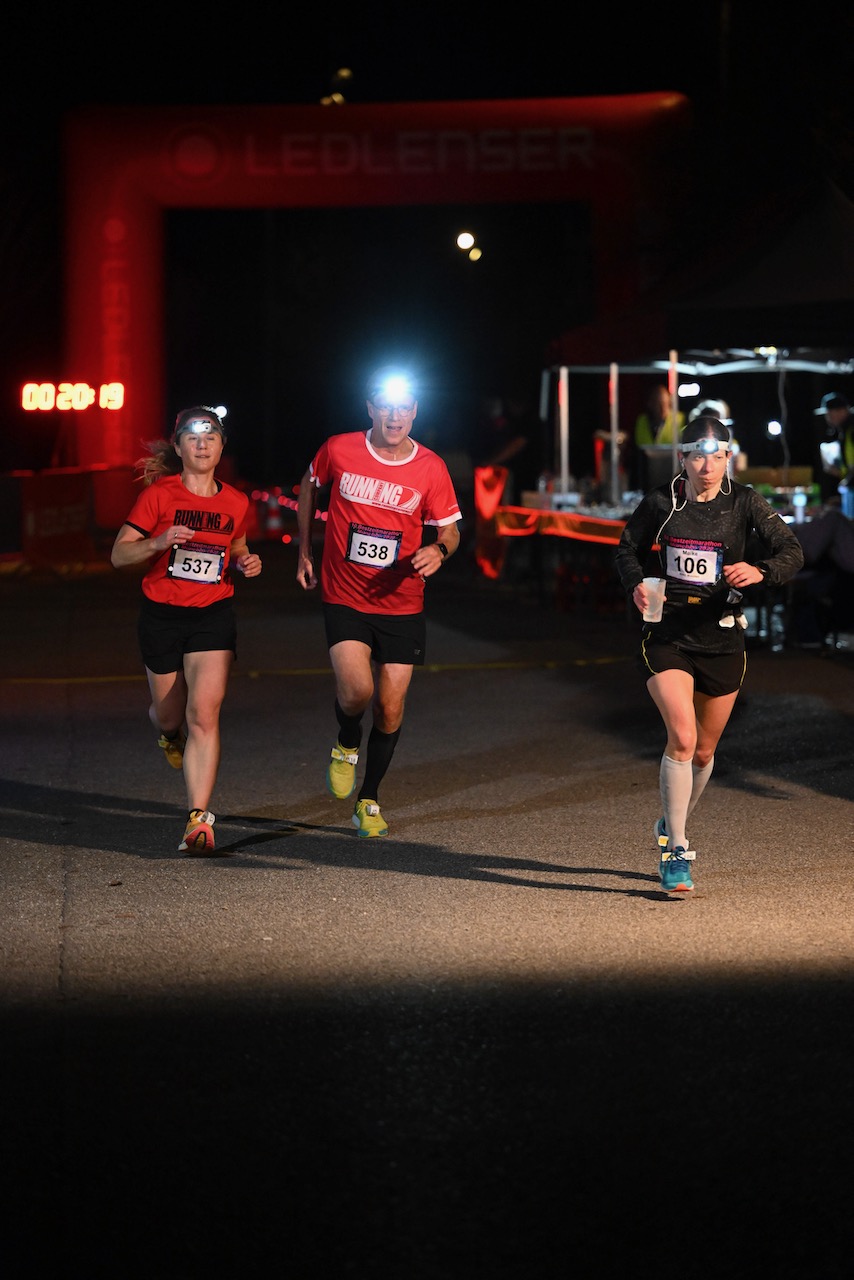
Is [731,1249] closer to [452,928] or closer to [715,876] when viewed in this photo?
[452,928]

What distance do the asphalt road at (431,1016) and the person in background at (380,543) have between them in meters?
0.74

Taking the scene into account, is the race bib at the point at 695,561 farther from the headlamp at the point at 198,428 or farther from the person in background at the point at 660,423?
the person in background at the point at 660,423

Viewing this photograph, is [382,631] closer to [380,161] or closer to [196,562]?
[196,562]

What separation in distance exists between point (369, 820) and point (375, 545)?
3.99ft

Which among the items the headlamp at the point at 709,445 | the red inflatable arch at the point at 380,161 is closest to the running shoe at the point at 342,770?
the headlamp at the point at 709,445

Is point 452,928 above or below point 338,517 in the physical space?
below

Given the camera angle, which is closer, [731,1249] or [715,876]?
[731,1249]

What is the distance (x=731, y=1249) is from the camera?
12.5 feet

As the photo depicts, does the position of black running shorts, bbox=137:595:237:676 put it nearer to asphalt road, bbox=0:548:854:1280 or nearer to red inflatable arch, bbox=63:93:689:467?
asphalt road, bbox=0:548:854:1280

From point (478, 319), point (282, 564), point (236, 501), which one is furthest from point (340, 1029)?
point (478, 319)

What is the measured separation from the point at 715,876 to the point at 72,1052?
3.04m

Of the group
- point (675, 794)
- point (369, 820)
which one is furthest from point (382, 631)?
point (675, 794)

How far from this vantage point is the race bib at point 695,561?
7137 mm

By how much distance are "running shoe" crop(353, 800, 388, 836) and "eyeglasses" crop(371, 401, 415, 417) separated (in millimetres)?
1717
